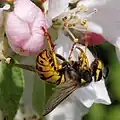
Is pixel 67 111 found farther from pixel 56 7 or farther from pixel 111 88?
pixel 111 88

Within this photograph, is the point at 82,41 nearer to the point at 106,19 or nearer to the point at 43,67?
the point at 106,19

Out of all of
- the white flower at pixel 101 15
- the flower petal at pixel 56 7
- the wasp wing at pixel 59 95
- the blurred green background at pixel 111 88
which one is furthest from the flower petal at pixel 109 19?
the blurred green background at pixel 111 88

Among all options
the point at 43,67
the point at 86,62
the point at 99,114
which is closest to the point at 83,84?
the point at 86,62

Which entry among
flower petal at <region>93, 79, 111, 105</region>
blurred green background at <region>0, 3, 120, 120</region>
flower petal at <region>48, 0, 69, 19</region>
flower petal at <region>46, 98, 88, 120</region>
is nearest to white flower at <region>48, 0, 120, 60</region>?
flower petal at <region>48, 0, 69, 19</region>

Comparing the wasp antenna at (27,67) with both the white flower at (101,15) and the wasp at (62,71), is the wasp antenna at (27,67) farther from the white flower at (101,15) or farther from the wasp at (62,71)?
the white flower at (101,15)

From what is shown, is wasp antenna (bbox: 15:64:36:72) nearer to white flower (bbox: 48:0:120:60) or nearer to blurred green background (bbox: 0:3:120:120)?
white flower (bbox: 48:0:120:60)

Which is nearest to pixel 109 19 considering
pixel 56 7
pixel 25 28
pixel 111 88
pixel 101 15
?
pixel 101 15

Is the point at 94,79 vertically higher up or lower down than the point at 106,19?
lower down
